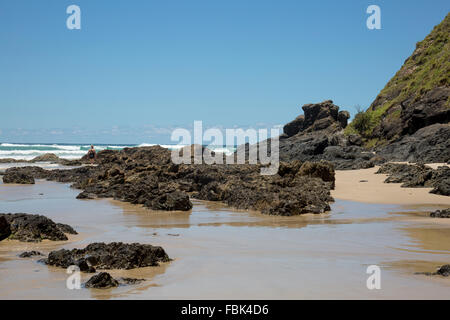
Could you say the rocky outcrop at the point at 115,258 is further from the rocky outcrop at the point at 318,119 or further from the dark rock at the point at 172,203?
the rocky outcrop at the point at 318,119

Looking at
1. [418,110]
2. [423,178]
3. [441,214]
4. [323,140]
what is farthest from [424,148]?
[441,214]

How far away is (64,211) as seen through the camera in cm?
1174

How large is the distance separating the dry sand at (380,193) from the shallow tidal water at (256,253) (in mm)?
1610

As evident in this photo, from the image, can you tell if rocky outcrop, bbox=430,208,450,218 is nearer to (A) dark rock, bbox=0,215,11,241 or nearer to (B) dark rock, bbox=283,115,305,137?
(A) dark rock, bbox=0,215,11,241

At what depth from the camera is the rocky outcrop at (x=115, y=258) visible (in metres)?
5.66

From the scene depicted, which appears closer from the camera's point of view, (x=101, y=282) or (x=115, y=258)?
Result: (x=101, y=282)

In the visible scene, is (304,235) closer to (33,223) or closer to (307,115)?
(33,223)

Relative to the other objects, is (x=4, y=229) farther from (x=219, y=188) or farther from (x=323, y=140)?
(x=323, y=140)

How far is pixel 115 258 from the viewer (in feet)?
18.9

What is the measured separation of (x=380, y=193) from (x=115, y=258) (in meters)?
11.5

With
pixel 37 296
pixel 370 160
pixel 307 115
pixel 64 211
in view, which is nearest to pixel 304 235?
pixel 37 296

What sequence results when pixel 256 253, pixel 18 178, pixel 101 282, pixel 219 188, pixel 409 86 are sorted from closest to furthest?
pixel 101 282
pixel 256 253
pixel 219 188
pixel 18 178
pixel 409 86
